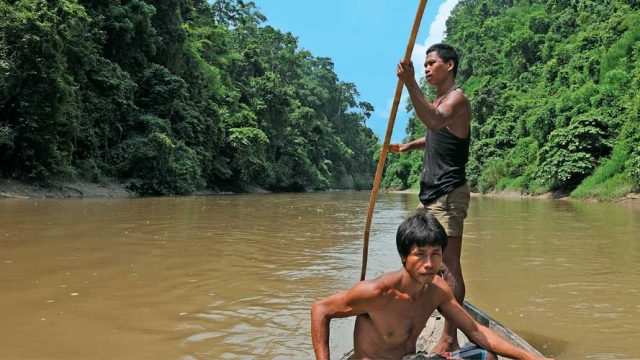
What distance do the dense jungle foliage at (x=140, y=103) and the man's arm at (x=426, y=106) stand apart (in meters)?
16.1

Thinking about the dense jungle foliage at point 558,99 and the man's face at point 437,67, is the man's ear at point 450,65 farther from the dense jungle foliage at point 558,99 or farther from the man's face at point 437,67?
the dense jungle foliage at point 558,99

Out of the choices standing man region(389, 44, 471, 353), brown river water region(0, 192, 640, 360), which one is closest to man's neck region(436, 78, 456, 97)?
standing man region(389, 44, 471, 353)

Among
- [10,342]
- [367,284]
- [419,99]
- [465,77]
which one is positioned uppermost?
[465,77]

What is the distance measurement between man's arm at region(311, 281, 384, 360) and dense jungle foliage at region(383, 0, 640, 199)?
1762cm

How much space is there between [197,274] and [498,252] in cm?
412

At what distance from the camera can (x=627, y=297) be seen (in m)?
4.68

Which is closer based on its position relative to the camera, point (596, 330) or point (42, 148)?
point (596, 330)

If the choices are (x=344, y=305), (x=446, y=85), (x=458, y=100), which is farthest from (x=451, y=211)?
(x=344, y=305)

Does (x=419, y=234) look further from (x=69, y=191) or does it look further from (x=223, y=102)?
(x=223, y=102)

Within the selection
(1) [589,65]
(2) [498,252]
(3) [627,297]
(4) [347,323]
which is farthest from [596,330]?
(1) [589,65]

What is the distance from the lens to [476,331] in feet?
7.65

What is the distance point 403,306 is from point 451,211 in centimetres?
94

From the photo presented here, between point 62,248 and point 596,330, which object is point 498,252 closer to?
point 596,330

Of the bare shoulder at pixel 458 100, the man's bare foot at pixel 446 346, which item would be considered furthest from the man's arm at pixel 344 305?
the bare shoulder at pixel 458 100
